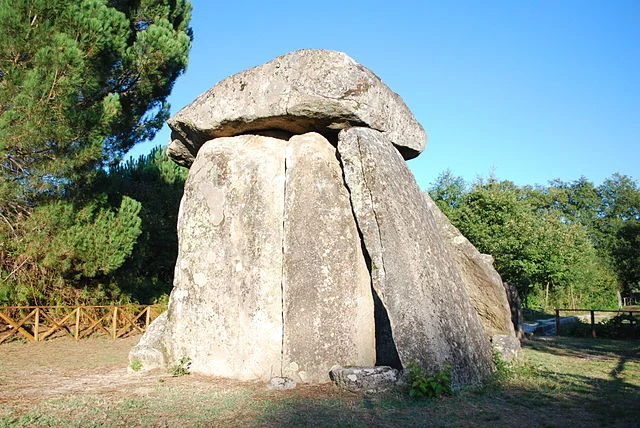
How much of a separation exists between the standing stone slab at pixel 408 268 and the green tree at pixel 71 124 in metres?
7.37

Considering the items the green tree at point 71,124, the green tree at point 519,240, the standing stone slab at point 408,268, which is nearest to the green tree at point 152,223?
the green tree at point 71,124

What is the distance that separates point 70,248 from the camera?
13.0m

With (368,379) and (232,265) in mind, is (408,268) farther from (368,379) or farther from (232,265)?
(232,265)

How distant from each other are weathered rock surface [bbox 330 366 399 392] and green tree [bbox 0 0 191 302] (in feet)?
28.7

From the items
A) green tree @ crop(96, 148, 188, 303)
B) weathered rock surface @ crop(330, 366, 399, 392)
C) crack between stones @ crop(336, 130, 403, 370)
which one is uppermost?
green tree @ crop(96, 148, 188, 303)

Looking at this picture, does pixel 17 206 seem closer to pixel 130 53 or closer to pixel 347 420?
pixel 130 53

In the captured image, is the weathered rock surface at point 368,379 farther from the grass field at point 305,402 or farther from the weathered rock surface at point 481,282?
the weathered rock surface at point 481,282

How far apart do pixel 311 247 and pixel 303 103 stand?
2.13 metres

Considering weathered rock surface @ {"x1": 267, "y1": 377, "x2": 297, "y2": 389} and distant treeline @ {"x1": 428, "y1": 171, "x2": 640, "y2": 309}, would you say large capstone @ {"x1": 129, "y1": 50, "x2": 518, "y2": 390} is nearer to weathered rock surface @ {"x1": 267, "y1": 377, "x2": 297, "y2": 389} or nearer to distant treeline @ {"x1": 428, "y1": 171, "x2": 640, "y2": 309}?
weathered rock surface @ {"x1": 267, "y1": 377, "x2": 297, "y2": 389}

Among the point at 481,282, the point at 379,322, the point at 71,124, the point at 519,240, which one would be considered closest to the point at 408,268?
the point at 379,322

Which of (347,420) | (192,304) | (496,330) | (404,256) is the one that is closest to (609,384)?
(496,330)

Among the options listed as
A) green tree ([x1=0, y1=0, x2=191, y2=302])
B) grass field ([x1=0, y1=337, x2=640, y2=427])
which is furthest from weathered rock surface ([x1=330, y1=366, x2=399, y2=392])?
green tree ([x1=0, y1=0, x2=191, y2=302])

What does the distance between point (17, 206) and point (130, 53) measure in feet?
17.2

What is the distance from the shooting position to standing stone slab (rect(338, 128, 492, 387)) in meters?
6.46
